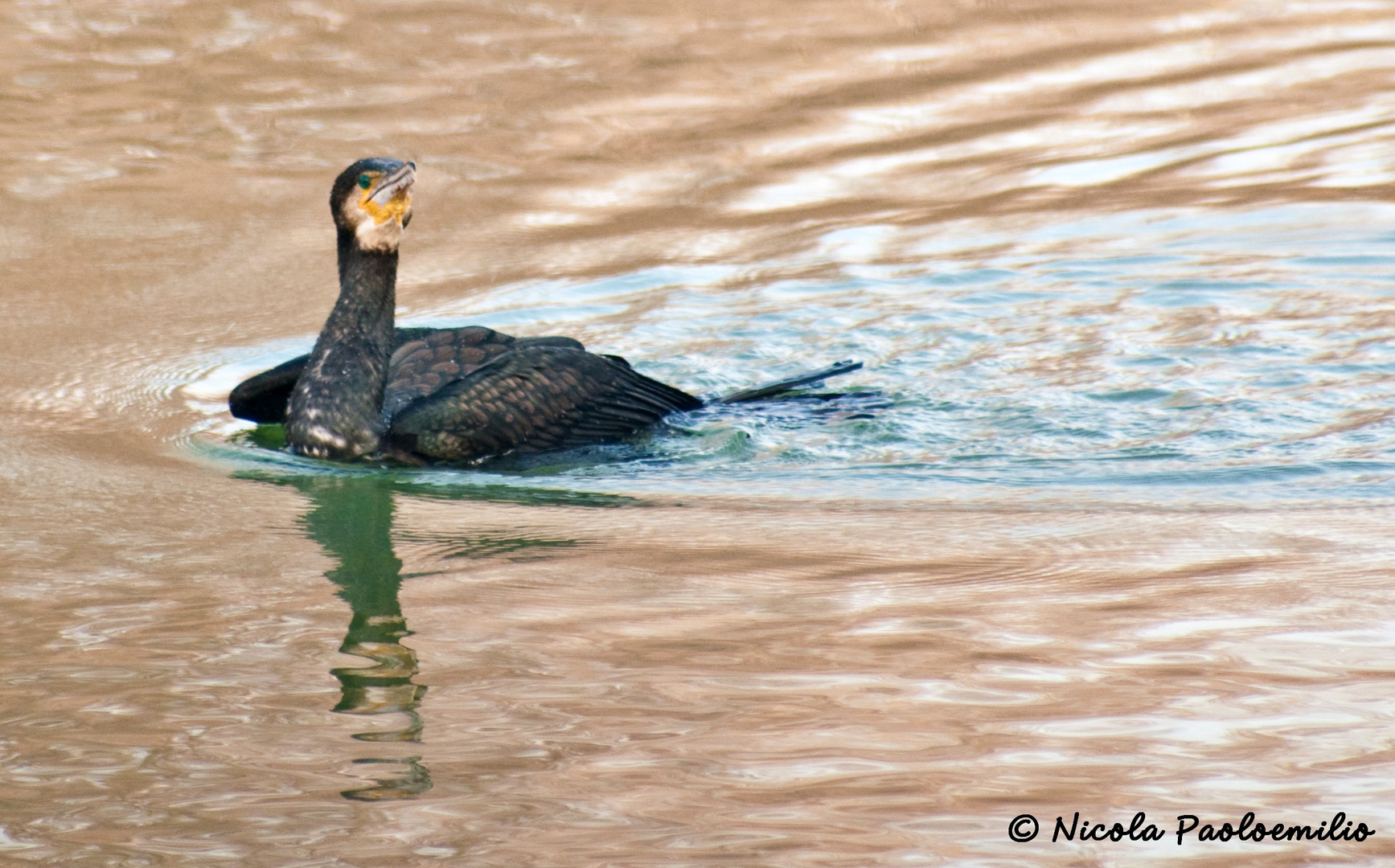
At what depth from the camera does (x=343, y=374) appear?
634 centimetres

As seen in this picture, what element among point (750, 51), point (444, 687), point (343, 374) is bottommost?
point (444, 687)

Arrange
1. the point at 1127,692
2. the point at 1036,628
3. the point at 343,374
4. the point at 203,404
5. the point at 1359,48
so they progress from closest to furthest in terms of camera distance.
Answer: the point at 1127,692 < the point at 1036,628 < the point at 343,374 < the point at 203,404 < the point at 1359,48

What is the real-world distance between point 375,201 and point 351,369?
1.96ft

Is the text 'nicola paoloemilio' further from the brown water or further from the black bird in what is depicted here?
the black bird

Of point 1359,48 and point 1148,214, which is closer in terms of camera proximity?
point 1148,214

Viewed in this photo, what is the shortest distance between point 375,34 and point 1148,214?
5969 millimetres

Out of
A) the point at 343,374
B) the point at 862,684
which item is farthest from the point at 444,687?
the point at 343,374

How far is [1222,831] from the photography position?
126 inches

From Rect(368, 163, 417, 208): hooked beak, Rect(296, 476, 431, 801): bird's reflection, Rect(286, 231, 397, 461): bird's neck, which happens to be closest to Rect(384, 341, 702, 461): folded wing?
Rect(286, 231, 397, 461): bird's neck

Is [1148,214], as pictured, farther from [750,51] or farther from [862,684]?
[862,684]

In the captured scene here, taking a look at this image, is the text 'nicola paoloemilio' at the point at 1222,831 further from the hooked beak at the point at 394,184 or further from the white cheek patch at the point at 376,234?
the white cheek patch at the point at 376,234

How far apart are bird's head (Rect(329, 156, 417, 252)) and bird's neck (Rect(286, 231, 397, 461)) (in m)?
0.05

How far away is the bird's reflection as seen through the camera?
3.61 m

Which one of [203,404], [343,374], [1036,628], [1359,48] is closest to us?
[1036,628]
